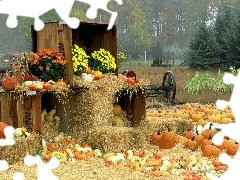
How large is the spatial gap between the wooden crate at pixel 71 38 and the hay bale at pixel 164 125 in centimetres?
126

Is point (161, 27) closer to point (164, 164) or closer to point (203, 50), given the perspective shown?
point (203, 50)

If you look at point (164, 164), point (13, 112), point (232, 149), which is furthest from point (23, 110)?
point (232, 149)

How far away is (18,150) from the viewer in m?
6.58

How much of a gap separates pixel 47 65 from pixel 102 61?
1.09 metres

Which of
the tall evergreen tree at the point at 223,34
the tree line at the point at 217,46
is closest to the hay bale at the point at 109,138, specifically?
the tree line at the point at 217,46

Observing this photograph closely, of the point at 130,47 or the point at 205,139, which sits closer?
the point at 205,139

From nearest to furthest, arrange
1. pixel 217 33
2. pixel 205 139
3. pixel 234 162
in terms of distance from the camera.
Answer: pixel 234 162, pixel 205 139, pixel 217 33

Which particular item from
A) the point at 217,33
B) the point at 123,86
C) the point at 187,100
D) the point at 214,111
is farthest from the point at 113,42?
the point at 217,33

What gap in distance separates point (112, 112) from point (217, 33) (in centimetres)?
1656

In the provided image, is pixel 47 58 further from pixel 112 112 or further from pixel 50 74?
pixel 112 112

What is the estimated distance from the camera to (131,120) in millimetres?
8859

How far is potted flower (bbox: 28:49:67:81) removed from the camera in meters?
7.50

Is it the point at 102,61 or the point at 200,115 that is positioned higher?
the point at 102,61

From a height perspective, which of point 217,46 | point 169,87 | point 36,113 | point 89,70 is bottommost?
point 169,87
